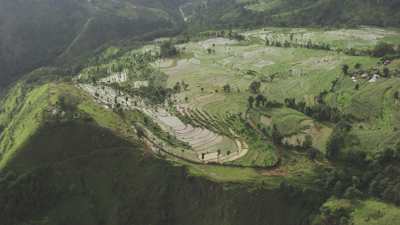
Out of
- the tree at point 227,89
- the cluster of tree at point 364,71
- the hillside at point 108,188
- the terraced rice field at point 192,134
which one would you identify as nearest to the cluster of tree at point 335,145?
the hillside at point 108,188

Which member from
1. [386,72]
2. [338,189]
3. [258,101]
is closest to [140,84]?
[258,101]

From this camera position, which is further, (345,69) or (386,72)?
(345,69)

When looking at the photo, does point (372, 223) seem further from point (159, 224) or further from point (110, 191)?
point (110, 191)

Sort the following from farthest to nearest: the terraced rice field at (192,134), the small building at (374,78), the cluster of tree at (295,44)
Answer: the cluster of tree at (295,44)
the small building at (374,78)
the terraced rice field at (192,134)

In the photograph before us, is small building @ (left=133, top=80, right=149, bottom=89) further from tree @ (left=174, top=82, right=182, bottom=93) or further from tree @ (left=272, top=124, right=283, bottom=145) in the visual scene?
tree @ (left=272, top=124, right=283, bottom=145)

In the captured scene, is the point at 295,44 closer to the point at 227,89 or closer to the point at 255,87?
the point at 255,87

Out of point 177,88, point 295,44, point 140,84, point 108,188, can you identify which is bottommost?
point 108,188

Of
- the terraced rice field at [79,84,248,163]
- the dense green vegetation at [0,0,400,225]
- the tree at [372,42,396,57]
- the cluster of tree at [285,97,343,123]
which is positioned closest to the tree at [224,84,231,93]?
the dense green vegetation at [0,0,400,225]

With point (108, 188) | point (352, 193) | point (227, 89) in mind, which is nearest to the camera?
point (352, 193)

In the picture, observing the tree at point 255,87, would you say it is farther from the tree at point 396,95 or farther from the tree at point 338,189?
the tree at point 338,189

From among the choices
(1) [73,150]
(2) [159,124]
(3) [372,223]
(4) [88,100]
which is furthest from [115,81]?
(3) [372,223]

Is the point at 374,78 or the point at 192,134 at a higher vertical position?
the point at 374,78
